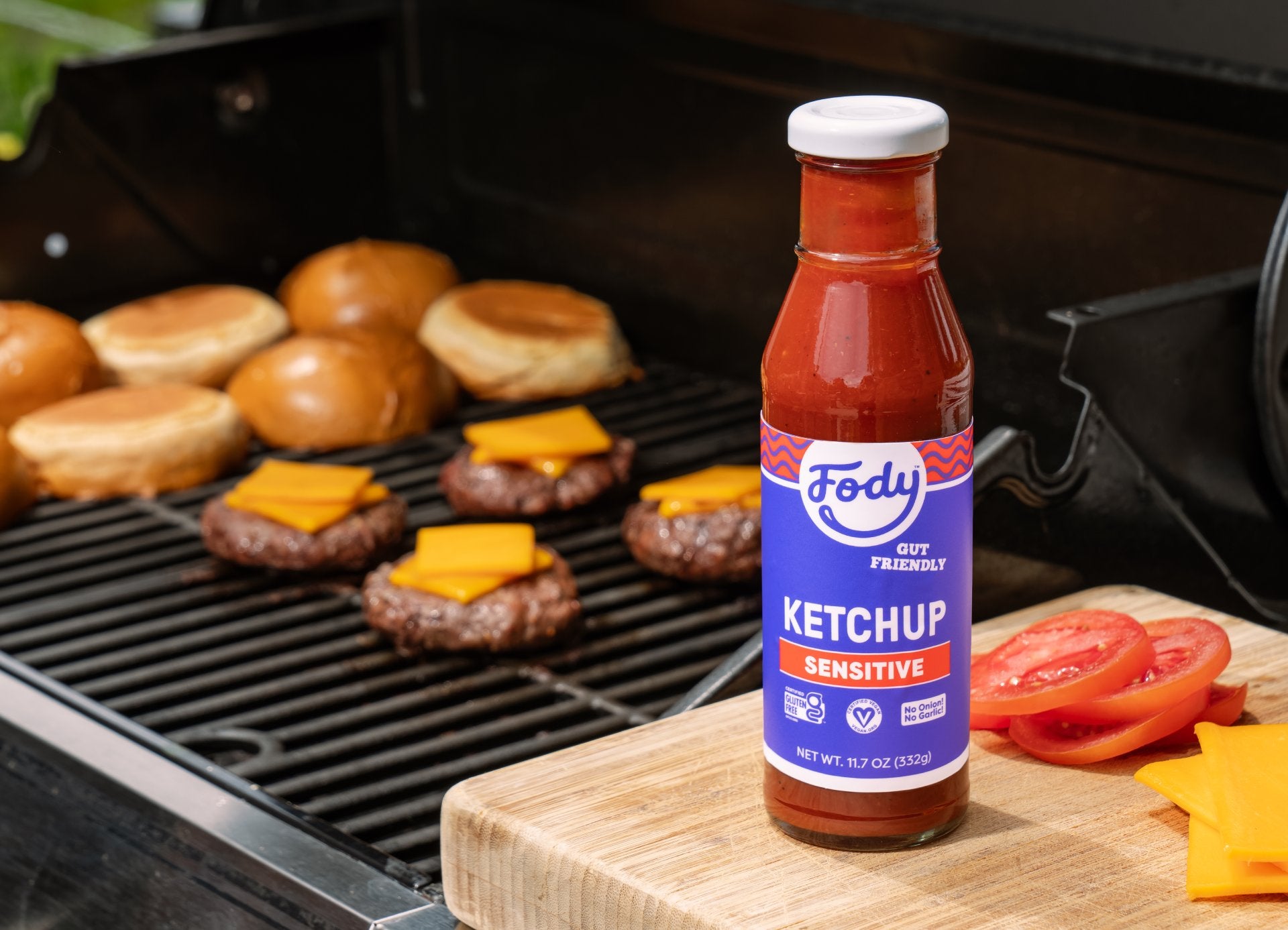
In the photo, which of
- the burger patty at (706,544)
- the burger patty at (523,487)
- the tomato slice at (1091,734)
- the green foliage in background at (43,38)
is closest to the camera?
the tomato slice at (1091,734)

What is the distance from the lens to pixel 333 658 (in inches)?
102

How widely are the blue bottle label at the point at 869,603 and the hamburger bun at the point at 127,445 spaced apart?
6.91 ft

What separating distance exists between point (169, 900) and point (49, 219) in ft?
6.86

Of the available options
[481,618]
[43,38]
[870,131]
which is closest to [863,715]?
[870,131]

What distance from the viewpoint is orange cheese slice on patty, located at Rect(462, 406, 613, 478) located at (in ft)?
9.89

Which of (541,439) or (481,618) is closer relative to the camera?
(481,618)

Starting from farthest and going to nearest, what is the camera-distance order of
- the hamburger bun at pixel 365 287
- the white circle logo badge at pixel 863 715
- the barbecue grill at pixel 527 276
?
the hamburger bun at pixel 365 287, the barbecue grill at pixel 527 276, the white circle logo badge at pixel 863 715

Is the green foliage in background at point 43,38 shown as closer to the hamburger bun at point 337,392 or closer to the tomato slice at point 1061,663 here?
the hamburger bun at point 337,392

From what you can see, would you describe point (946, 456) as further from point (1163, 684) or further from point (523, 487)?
point (523, 487)

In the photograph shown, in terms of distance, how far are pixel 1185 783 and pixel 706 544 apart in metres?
1.37

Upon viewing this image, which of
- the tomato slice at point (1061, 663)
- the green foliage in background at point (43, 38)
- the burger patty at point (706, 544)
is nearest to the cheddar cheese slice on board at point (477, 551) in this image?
the burger patty at point (706, 544)

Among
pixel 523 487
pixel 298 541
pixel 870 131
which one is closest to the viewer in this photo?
pixel 870 131

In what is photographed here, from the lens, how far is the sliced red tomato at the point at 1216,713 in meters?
1.54

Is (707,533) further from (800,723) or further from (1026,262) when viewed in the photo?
(800,723)
